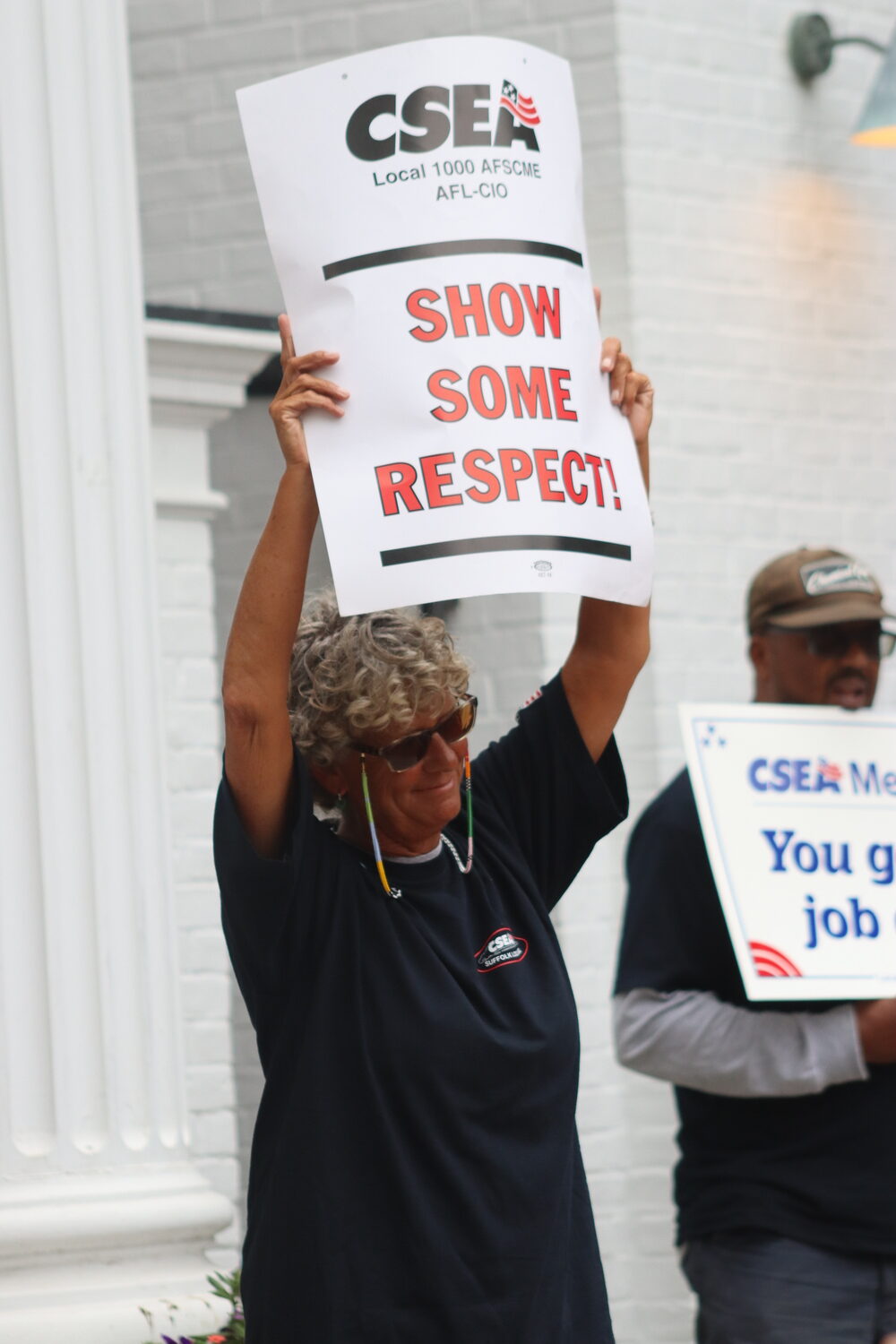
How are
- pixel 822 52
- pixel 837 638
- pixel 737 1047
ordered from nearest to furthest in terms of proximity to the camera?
pixel 737 1047 < pixel 837 638 < pixel 822 52

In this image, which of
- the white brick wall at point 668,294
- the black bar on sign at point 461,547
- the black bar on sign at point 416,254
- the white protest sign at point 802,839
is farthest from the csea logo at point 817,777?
the white brick wall at point 668,294

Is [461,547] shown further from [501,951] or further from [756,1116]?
[756,1116]

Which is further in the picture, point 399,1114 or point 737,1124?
point 737,1124

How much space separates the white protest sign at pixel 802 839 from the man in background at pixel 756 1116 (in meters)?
0.06

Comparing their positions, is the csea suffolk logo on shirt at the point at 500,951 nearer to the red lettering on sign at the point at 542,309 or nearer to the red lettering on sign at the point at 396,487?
the red lettering on sign at the point at 396,487

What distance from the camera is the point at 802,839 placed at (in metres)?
2.85

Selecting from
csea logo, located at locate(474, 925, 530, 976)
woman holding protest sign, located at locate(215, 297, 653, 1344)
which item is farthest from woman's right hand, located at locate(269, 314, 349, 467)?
csea logo, located at locate(474, 925, 530, 976)

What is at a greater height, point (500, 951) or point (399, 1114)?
point (500, 951)

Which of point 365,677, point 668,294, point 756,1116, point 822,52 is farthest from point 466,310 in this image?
point 822,52

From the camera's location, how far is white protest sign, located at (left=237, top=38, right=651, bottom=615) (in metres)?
1.93

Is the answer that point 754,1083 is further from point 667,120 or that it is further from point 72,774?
point 667,120

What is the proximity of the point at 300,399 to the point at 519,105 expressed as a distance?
0.43 meters

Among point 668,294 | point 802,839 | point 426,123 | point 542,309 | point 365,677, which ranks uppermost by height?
point 668,294

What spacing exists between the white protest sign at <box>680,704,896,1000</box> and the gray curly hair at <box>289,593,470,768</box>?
862 mm
